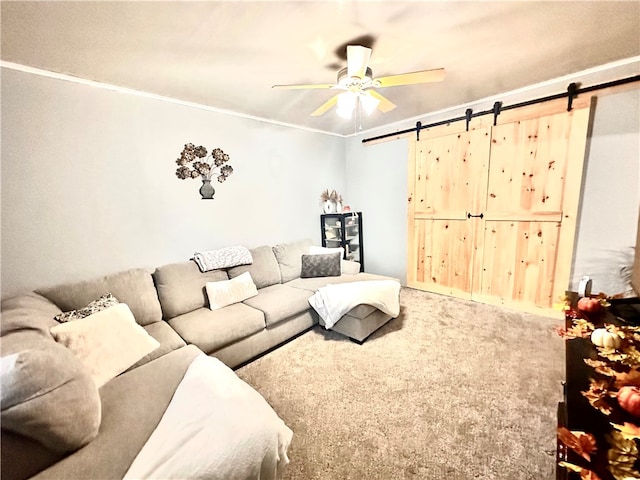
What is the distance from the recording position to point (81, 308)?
197 cm

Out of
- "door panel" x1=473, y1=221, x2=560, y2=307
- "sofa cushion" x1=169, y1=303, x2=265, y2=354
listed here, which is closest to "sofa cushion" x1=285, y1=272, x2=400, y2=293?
"sofa cushion" x1=169, y1=303, x2=265, y2=354

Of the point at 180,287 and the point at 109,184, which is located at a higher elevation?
the point at 109,184

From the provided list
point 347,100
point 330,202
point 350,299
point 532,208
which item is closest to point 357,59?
point 347,100

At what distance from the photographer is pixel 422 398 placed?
1.82 metres

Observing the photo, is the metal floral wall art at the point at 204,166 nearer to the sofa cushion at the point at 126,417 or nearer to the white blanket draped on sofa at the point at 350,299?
the white blanket draped on sofa at the point at 350,299

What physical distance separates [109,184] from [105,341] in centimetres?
145

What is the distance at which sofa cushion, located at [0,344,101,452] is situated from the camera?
3.00 feet

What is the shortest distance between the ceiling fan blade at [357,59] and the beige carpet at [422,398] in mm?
2183

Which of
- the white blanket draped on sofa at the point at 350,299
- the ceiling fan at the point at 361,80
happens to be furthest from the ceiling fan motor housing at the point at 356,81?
the white blanket draped on sofa at the point at 350,299

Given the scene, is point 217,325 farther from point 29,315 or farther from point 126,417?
point 29,315

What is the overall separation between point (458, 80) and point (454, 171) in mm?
1171

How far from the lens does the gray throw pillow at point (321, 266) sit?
11.0 ft

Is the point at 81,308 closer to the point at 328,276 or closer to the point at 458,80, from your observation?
the point at 328,276

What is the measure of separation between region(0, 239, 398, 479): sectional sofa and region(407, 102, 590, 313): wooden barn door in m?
1.32
